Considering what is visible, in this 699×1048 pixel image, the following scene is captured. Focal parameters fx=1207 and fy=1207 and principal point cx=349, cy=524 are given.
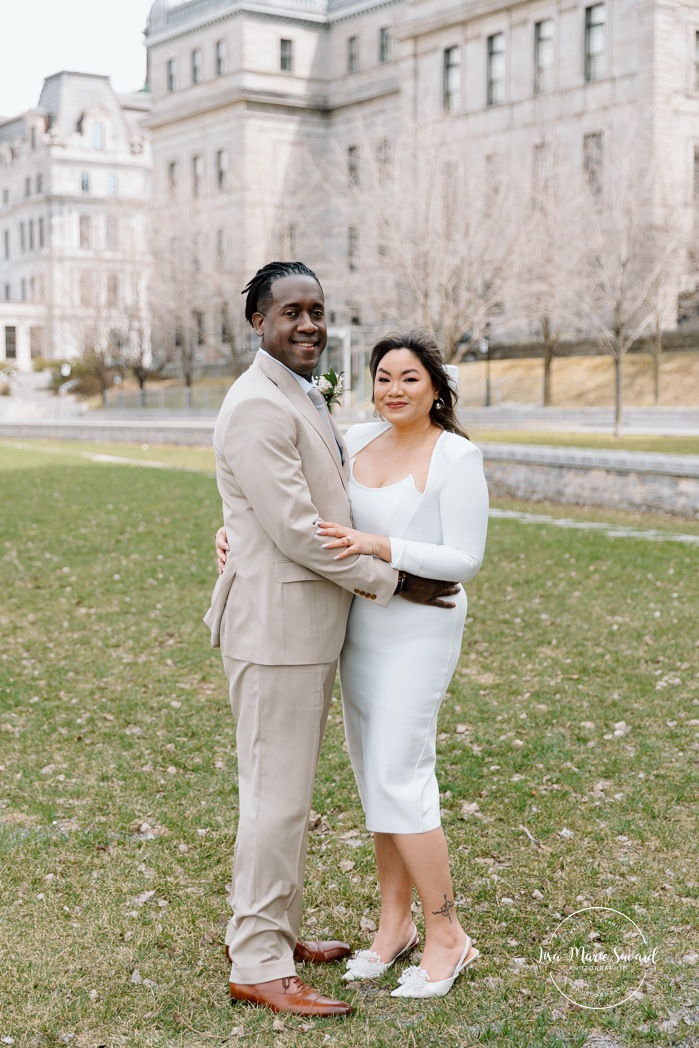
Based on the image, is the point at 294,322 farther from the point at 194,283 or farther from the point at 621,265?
the point at 194,283

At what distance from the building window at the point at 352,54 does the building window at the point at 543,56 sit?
15668 mm

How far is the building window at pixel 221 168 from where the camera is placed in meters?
61.3

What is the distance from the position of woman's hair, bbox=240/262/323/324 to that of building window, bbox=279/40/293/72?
6158cm

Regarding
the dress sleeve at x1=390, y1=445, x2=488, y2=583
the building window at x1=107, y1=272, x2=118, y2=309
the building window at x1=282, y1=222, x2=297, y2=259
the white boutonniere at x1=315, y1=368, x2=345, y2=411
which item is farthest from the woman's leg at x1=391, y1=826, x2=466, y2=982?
A: the building window at x1=107, y1=272, x2=118, y2=309

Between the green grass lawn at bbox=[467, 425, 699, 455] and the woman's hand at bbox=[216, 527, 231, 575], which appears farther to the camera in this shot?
the green grass lawn at bbox=[467, 425, 699, 455]

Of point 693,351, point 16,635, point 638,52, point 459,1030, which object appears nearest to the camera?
point 459,1030

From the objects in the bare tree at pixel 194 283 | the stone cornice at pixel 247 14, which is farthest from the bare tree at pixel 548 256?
the stone cornice at pixel 247 14

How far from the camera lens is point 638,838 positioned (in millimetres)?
5141

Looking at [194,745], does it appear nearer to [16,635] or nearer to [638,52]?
[16,635]

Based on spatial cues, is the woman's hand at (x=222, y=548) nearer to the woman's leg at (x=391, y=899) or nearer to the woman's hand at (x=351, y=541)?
the woman's hand at (x=351, y=541)

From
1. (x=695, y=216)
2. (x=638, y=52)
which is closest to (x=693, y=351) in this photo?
(x=695, y=216)

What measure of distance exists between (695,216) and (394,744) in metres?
34.4

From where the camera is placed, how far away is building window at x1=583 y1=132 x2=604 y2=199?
120 ft

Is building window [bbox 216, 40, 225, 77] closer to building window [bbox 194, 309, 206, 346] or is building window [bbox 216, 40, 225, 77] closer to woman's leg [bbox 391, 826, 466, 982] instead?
building window [bbox 194, 309, 206, 346]
